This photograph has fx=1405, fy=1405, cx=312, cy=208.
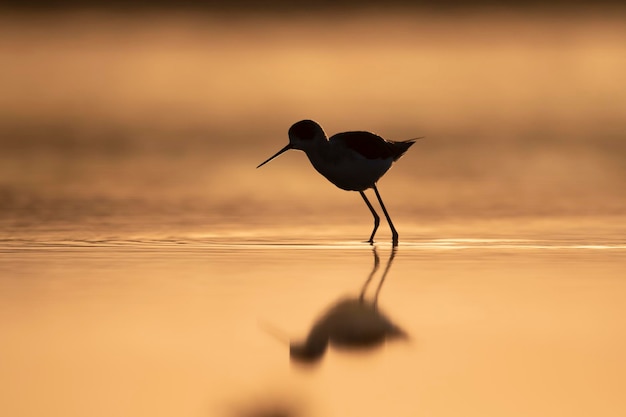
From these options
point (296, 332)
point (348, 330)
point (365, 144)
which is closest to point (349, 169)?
point (365, 144)

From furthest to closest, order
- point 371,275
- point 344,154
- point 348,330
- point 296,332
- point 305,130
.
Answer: point 305,130, point 344,154, point 371,275, point 348,330, point 296,332

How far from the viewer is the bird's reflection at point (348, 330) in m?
5.88

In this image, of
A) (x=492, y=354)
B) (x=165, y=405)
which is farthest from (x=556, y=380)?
(x=165, y=405)

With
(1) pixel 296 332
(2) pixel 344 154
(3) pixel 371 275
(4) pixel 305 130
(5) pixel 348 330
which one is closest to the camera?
(1) pixel 296 332

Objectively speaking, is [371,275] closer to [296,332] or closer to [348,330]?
[348,330]

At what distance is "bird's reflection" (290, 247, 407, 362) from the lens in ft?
19.3

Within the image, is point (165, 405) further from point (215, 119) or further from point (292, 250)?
point (215, 119)

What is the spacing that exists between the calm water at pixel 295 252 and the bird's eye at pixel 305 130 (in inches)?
27.3

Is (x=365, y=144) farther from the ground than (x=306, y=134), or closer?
closer

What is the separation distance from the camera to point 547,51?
29.1 meters

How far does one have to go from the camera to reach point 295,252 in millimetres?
9148

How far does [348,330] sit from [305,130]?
192 inches

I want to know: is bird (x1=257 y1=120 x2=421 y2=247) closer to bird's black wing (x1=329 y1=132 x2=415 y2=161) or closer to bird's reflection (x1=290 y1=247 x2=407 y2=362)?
bird's black wing (x1=329 y1=132 x2=415 y2=161)

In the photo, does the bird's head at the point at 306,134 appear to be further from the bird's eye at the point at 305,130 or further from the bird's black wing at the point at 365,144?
the bird's black wing at the point at 365,144
